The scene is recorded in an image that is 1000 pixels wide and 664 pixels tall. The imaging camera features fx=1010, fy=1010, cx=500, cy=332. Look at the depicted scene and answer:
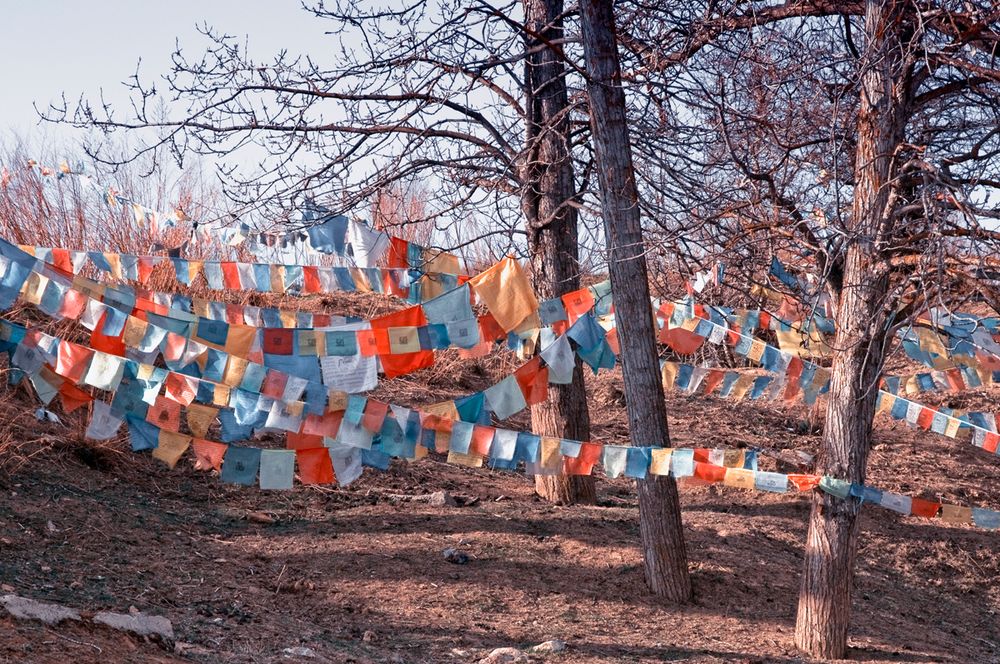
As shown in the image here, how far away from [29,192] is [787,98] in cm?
918

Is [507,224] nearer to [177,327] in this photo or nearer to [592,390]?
[177,327]

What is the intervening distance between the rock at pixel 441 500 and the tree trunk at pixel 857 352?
A: 340 cm

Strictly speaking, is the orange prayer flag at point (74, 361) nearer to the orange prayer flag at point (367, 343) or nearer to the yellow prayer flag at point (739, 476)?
the orange prayer flag at point (367, 343)

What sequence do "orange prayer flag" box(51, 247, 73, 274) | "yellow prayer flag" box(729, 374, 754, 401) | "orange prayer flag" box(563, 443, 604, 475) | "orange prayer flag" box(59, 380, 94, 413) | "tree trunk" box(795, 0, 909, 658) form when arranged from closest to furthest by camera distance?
"tree trunk" box(795, 0, 909, 658)
"orange prayer flag" box(563, 443, 604, 475)
"orange prayer flag" box(59, 380, 94, 413)
"orange prayer flag" box(51, 247, 73, 274)
"yellow prayer flag" box(729, 374, 754, 401)

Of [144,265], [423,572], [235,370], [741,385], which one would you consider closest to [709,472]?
[423,572]

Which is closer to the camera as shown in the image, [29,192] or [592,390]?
[29,192]

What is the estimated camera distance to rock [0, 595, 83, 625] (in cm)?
477

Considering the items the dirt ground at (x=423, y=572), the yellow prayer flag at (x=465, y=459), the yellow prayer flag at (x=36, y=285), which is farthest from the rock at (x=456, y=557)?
the yellow prayer flag at (x=36, y=285)

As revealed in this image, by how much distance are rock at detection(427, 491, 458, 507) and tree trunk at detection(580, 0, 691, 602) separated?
2.30 m

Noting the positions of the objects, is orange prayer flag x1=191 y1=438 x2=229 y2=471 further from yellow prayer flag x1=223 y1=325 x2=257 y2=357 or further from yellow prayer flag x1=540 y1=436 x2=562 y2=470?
yellow prayer flag x1=540 y1=436 x2=562 y2=470

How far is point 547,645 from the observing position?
603cm

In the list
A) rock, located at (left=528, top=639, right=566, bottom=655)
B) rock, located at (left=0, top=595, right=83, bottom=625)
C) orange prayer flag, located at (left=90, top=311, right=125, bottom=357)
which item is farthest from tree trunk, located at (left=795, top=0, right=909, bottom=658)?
orange prayer flag, located at (left=90, top=311, right=125, bottom=357)

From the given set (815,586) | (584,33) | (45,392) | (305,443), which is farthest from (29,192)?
(815,586)

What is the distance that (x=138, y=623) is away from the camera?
5.11m
